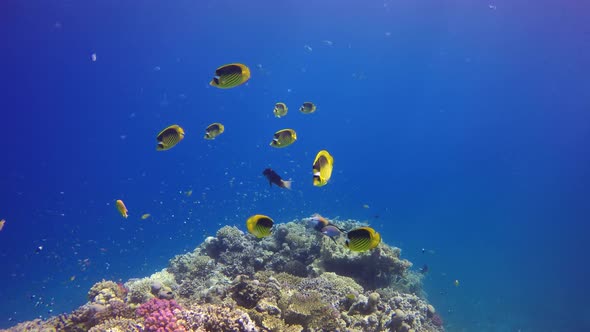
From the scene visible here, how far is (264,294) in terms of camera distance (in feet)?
19.9

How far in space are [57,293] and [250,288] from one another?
136ft

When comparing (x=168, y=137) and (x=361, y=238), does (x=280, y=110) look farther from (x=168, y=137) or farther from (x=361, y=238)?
(x=361, y=238)

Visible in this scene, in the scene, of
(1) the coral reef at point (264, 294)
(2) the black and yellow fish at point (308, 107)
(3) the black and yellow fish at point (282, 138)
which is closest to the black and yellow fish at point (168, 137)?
(3) the black and yellow fish at point (282, 138)

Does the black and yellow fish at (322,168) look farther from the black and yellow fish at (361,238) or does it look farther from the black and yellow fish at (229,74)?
the black and yellow fish at (229,74)

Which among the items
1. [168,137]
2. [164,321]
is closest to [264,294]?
[164,321]

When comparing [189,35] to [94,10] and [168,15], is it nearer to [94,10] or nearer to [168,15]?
[168,15]

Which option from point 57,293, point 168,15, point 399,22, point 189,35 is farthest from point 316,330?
point 399,22

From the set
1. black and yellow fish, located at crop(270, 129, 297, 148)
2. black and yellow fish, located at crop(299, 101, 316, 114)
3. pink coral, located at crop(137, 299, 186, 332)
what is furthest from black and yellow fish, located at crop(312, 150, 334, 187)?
black and yellow fish, located at crop(299, 101, 316, 114)

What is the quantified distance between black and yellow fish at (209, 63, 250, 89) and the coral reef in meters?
3.51

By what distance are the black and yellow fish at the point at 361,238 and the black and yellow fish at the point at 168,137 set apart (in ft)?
12.4

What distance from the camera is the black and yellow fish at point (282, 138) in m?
7.45

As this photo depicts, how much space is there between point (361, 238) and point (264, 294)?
7.96 ft

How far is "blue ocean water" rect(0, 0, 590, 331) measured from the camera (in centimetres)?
4659

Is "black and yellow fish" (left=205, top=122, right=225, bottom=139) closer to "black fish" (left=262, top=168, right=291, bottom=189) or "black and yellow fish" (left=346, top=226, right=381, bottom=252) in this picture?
"black fish" (left=262, top=168, right=291, bottom=189)
